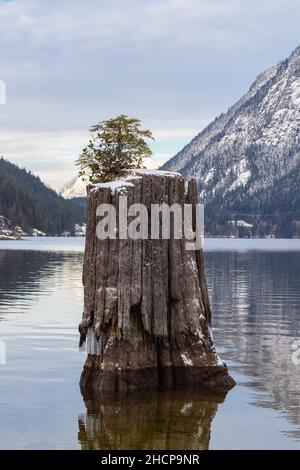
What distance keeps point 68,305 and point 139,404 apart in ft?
80.9

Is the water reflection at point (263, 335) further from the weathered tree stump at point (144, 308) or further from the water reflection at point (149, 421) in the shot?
the weathered tree stump at point (144, 308)

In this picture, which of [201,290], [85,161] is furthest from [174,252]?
[85,161]

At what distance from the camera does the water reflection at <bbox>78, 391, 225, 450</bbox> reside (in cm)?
1636

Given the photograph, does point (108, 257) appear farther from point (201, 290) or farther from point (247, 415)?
point (247, 415)

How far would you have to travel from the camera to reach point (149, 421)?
1794 cm

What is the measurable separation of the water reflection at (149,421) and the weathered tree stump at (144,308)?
0.53m

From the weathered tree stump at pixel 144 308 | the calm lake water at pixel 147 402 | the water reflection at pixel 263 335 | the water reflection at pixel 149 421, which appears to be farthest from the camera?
the water reflection at pixel 263 335

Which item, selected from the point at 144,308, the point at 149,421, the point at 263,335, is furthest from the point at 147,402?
the point at 263,335

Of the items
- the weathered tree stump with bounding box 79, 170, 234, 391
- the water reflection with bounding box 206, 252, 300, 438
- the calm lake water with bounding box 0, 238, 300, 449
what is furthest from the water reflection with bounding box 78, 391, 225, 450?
the water reflection with bounding box 206, 252, 300, 438

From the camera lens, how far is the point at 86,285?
20391 mm

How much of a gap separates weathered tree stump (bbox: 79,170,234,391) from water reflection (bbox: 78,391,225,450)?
1.75ft

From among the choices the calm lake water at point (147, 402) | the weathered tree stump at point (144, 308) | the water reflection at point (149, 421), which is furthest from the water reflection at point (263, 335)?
the weathered tree stump at point (144, 308)

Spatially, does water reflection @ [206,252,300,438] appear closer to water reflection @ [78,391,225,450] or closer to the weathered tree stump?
water reflection @ [78,391,225,450]

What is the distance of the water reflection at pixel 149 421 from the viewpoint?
16.4 m
